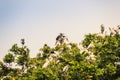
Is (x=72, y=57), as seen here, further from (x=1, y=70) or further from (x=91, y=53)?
(x=1, y=70)

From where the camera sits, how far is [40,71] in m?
35.4

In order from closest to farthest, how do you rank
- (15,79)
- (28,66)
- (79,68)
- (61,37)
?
(79,68)
(15,79)
(28,66)
(61,37)

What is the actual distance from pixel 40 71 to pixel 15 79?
29.8ft

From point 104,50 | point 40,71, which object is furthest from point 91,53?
point 40,71

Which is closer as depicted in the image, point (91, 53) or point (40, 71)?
point (40, 71)

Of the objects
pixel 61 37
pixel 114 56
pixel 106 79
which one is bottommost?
pixel 106 79

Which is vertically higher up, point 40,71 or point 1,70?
point 1,70

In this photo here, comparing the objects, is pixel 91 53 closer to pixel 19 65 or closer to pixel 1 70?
pixel 19 65

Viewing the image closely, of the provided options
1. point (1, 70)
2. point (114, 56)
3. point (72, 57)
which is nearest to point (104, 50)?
point (114, 56)

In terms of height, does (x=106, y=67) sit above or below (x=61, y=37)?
below

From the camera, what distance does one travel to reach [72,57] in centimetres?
3609

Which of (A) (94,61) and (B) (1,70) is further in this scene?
(B) (1,70)

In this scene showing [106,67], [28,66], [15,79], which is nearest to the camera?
[106,67]

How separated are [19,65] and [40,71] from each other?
12007mm
